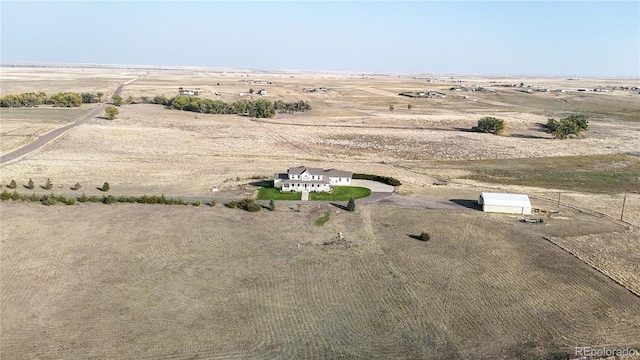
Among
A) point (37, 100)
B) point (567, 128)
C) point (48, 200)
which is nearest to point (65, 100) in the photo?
point (37, 100)

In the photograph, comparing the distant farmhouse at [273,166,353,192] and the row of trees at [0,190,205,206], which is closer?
the row of trees at [0,190,205,206]

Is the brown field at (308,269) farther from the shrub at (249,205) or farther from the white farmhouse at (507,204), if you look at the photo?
the white farmhouse at (507,204)

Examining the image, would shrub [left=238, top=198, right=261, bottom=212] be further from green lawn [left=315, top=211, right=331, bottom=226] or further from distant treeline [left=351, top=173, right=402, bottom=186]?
distant treeline [left=351, top=173, right=402, bottom=186]

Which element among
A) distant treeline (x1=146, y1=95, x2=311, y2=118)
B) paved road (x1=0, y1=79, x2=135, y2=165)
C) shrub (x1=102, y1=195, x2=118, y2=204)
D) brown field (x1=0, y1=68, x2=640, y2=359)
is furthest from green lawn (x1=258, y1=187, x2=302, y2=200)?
distant treeline (x1=146, y1=95, x2=311, y2=118)

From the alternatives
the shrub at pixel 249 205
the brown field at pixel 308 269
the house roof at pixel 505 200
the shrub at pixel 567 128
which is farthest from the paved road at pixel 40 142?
the shrub at pixel 567 128

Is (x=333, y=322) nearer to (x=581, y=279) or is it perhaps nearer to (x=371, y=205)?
(x=581, y=279)

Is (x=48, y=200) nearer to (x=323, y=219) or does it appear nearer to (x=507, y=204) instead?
(x=323, y=219)
